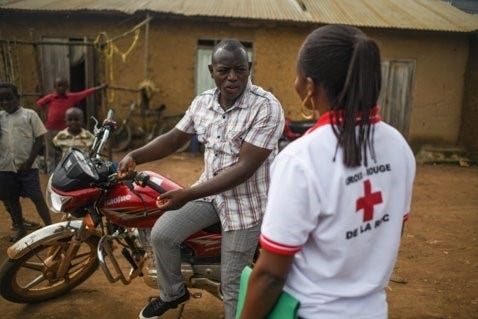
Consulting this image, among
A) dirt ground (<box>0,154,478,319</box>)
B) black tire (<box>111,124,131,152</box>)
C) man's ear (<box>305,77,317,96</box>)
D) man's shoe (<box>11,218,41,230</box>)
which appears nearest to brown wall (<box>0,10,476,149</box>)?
black tire (<box>111,124,131,152</box>)

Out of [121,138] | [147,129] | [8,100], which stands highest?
[8,100]

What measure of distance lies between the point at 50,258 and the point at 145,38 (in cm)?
689

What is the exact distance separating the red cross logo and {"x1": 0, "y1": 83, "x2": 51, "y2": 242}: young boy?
3883 mm

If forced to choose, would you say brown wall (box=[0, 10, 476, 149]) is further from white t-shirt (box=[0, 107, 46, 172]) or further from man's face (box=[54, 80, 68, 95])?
white t-shirt (box=[0, 107, 46, 172])

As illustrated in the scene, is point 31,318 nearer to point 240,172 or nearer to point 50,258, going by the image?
point 50,258

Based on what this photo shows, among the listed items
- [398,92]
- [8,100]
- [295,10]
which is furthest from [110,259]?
[398,92]

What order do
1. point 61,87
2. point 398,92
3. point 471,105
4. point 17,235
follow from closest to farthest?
point 17,235 → point 61,87 → point 471,105 → point 398,92

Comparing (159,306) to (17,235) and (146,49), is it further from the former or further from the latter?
(146,49)

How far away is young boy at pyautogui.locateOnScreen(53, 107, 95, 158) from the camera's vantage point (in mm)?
5168

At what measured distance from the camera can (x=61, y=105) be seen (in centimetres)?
665

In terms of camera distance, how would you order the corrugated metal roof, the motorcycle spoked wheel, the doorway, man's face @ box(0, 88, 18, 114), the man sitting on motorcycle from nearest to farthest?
1. the man sitting on motorcycle
2. the motorcycle spoked wheel
3. man's face @ box(0, 88, 18, 114)
4. the corrugated metal roof
5. the doorway

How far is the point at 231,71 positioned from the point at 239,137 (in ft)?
1.18

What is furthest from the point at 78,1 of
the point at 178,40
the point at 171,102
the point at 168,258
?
the point at 168,258

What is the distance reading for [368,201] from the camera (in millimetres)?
1171
